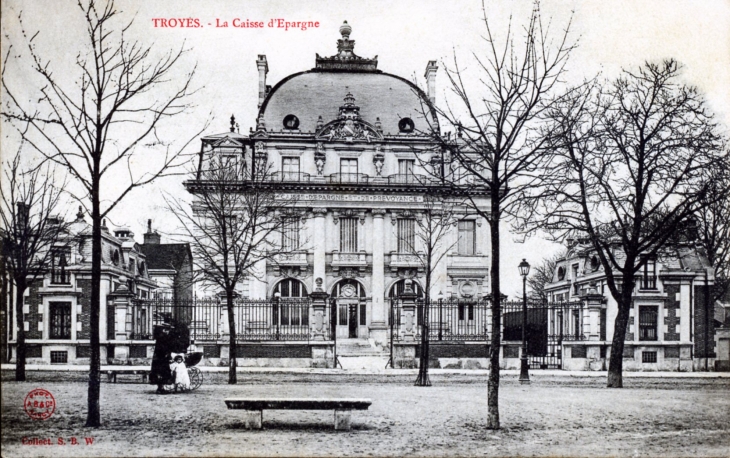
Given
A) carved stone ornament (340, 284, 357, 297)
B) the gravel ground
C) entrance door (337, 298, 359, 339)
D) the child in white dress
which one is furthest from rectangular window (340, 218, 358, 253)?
the child in white dress

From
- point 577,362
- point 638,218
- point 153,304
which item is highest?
point 638,218

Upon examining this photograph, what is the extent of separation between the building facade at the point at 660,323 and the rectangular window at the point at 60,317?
57.9ft

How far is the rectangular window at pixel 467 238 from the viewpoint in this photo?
4406 centimetres

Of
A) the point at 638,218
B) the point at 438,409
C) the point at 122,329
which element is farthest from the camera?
A: the point at 122,329

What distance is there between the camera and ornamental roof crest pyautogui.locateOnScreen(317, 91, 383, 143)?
42.4 meters

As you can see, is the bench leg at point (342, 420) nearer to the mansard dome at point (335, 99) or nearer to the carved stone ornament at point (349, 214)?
the mansard dome at point (335, 99)

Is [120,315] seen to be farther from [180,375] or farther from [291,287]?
[291,287]

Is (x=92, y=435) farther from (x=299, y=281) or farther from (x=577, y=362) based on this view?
(x=299, y=281)

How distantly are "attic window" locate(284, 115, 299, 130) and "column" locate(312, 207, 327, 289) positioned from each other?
5.03 meters

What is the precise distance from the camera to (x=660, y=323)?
2778 cm

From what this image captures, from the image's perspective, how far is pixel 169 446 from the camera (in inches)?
450

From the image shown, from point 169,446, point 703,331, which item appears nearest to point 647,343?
point 703,331

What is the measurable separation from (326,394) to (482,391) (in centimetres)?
400

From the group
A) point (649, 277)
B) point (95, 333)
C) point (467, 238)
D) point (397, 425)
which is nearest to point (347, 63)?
point (467, 238)
